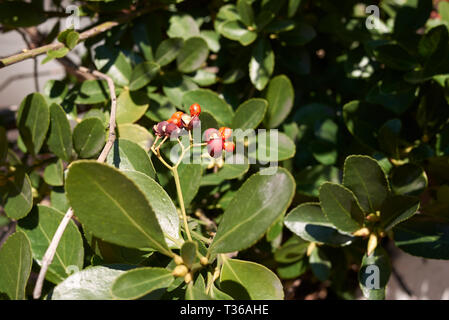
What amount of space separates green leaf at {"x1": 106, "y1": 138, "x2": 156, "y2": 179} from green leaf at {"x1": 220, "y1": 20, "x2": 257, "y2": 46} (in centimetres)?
42

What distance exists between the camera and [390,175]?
34.4 inches

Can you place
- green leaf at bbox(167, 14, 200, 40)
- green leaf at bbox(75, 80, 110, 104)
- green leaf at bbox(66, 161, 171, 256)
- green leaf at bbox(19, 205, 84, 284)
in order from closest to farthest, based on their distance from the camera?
1. green leaf at bbox(66, 161, 171, 256)
2. green leaf at bbox(19, 205, 84, 284)
3. green leaf at bbox(75, 80, 110, 104)
4. green leaf at bbox(167, 14, 200, 40)

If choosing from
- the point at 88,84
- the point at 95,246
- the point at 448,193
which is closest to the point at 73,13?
the point at 88,84

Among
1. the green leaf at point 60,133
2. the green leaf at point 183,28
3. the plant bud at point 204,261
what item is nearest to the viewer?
the plant bud at point 204,261

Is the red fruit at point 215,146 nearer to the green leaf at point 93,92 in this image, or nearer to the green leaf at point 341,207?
the green leaf at point 341,207

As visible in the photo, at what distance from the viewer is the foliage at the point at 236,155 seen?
1.81ft

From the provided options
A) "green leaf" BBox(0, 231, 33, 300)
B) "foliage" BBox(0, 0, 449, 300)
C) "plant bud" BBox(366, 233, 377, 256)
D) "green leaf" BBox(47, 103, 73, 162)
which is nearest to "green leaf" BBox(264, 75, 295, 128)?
"foliage" BBox(0, 0, 449, 300)

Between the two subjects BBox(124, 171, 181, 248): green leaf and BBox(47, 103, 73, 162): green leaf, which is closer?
BBox(124, 171, 181, 248): green leaf

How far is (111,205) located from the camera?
50cm

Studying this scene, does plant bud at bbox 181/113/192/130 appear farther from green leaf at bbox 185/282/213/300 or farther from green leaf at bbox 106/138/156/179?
green leaf at bbox 185/282/213/300

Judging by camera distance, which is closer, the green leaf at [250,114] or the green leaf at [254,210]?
the green leaf at [254,210]

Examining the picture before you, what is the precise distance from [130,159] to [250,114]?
303 millimetres

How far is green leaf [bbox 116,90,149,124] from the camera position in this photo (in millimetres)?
902

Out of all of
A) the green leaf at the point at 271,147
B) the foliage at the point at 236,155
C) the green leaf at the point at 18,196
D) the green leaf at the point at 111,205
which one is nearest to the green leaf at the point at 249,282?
the foliage at the point at 236,155
